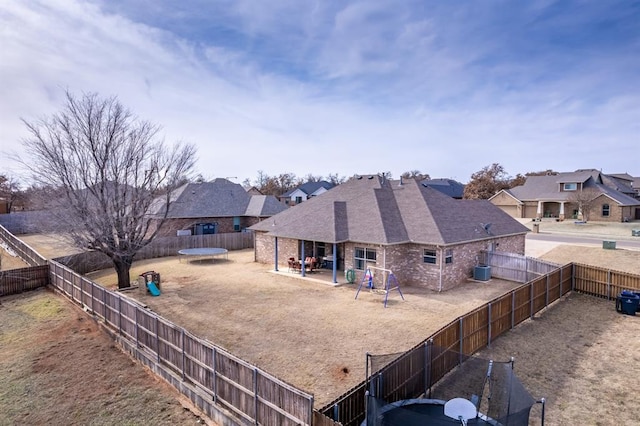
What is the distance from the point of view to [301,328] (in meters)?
12.5

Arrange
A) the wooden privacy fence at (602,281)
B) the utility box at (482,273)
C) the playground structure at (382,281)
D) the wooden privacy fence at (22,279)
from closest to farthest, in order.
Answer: the wooden privacy fence at (602,281) < the wooden privacy fence at (22,279) < the playground structure at (382,281) < the utility box at (482,273)

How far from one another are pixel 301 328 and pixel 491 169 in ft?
222

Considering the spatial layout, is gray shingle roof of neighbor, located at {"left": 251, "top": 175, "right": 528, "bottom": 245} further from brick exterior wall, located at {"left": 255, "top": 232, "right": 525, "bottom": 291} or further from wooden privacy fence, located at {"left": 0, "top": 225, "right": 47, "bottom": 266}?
wooden privacy fence, located at {"left": 0, "top": 225, "right": 47, "bottom": 266}

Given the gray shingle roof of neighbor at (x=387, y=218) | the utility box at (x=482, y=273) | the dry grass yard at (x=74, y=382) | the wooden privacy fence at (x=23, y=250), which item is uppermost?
the gray shingle roof of neighbor at (x=387, y=218)

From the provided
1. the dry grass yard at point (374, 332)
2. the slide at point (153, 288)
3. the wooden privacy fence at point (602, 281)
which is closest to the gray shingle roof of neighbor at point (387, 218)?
the dry grass yard at point (374, 332)

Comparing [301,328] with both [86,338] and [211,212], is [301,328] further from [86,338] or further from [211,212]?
[211,212]

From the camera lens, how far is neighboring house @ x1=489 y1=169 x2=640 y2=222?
43.7 m

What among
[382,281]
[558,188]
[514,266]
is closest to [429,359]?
[382,281]

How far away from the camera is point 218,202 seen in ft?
111

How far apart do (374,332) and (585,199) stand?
1701 inches

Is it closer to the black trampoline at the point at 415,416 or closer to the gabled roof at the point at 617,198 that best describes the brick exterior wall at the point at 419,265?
the black trampoline at the point at 415,416

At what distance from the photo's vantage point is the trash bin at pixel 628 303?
14000mm

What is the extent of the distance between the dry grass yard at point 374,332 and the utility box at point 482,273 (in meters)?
0.41

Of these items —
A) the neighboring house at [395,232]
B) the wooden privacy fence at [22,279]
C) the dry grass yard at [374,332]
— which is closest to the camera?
the dry grass yard at [374,332]
